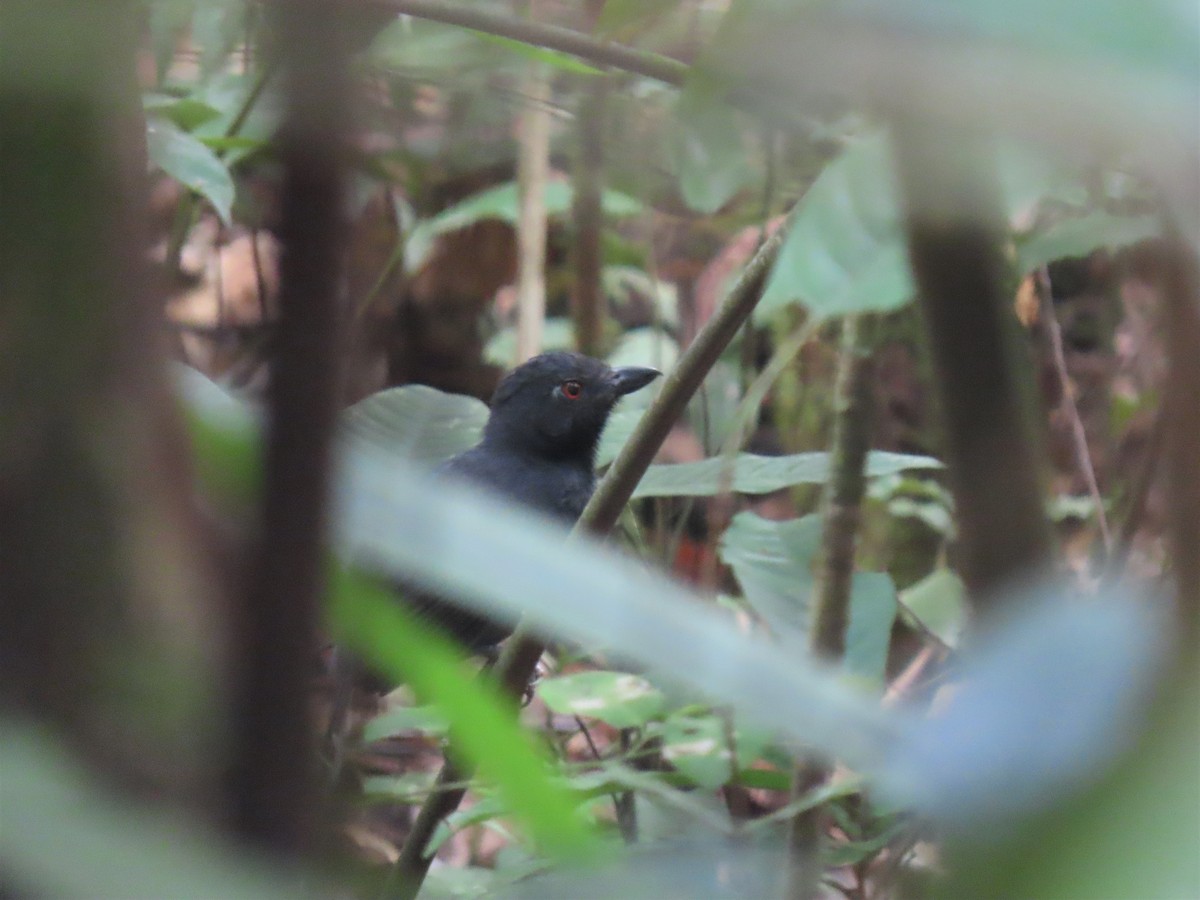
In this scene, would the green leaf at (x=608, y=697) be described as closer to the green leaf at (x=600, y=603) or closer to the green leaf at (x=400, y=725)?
the green leaf at (x=400, y=725)

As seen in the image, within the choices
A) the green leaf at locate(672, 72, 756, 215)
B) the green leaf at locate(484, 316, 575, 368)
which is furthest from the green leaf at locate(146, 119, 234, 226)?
the green leaf at locate(484, 316, 575, 368)

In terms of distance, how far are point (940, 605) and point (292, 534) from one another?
2400mm

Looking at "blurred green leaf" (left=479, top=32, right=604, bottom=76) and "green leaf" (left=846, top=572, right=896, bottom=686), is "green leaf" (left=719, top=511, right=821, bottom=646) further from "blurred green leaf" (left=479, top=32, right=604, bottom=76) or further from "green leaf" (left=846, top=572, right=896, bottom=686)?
"blurred green leaf" (left=479, top=32, right=604, bottom=76)

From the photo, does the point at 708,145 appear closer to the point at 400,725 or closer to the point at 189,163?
the point at 189,163

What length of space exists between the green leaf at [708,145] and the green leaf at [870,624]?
64 centimetres

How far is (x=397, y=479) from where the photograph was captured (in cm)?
49

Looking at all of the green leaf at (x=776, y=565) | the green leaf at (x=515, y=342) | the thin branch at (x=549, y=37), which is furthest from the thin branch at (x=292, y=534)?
the green leaf at (x=515, y=342)

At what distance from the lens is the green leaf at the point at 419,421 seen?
1799 millimetres

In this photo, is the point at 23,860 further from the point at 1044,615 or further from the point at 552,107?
the point at 552,107

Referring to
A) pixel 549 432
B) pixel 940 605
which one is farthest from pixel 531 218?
pixel 940 605

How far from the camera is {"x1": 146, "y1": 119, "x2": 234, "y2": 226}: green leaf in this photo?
5.96 feet

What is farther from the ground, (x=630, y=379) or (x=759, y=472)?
(x=759, y=472)

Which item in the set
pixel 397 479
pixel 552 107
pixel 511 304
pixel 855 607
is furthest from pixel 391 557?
pixel 511 304

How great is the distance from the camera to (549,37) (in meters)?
1.23
